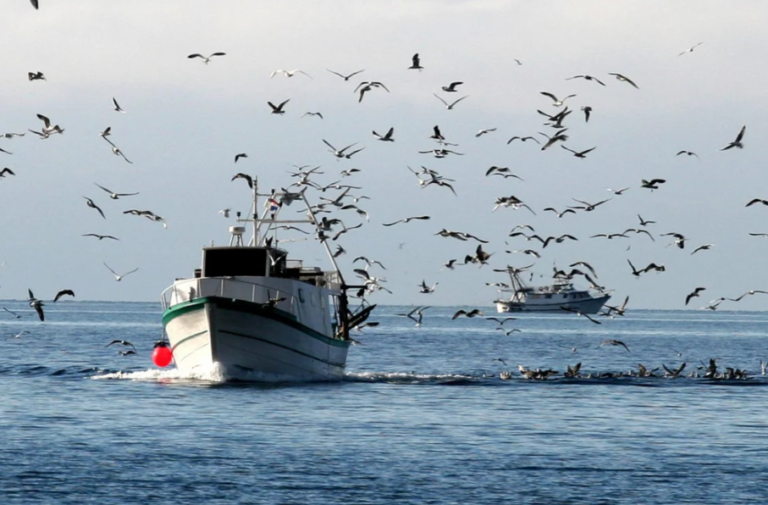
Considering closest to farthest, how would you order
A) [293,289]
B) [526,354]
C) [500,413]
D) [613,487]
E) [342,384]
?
[613,487]
[500,413]
[293,289]
[342,384]
[526,354]

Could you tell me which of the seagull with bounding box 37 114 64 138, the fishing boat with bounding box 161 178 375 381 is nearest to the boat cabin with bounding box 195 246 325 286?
the fishing boat with bounding box 161 178 375 381

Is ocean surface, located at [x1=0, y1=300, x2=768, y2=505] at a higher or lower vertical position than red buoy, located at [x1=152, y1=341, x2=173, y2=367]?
lower

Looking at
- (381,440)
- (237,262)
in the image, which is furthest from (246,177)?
(381,440)

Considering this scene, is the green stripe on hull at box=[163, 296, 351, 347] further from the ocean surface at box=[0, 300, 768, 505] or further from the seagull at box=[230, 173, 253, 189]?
the seagull at box=[230, 173, 253, 189]

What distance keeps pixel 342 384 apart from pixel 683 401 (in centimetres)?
1317

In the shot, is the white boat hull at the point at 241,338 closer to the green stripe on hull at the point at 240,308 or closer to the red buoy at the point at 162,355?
the green stripe on hull at the point at 240,308

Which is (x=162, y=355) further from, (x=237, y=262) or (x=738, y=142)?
(x=738, y=142)

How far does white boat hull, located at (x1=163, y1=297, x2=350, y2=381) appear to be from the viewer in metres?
44.5

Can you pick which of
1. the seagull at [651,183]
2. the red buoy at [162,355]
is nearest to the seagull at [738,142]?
the seagull at [651,183]

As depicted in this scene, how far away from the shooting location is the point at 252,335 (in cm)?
4516

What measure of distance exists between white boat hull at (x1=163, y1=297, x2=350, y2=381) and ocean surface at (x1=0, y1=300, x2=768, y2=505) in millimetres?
686

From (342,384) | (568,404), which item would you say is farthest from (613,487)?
(342,384)

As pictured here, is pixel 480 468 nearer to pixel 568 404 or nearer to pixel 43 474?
pixel 43 474

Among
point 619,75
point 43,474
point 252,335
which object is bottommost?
point 43,474
